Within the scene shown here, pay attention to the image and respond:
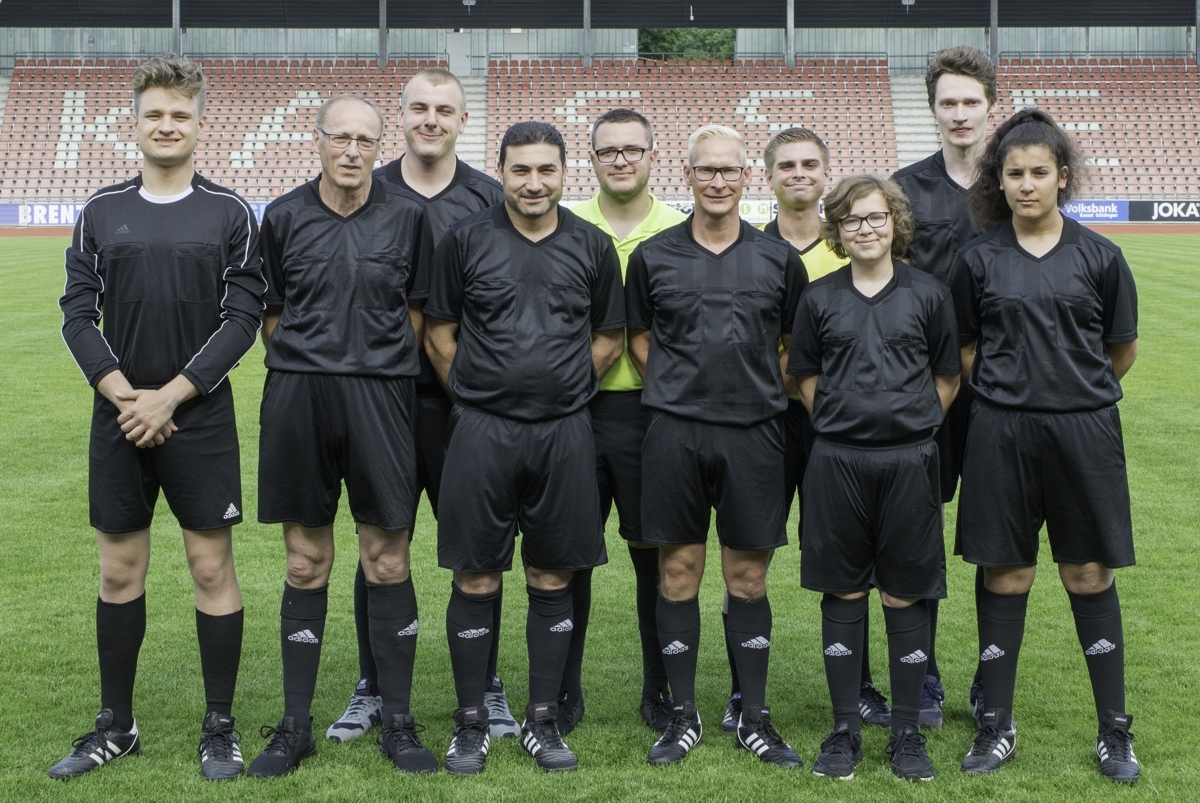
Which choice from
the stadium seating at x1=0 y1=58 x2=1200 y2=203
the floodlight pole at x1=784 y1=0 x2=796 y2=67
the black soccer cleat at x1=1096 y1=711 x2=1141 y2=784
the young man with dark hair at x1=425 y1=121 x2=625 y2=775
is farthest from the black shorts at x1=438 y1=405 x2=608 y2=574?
the floodlight pole at x1=784 y1=0 x2=796 y2=67

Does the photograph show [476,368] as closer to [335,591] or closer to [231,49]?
[335,591]

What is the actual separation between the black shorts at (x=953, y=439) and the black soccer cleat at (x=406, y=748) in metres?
2.09

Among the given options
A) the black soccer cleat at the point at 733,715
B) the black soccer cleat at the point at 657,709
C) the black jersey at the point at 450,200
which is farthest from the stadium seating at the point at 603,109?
the black soccer cleat at the point at 733,715

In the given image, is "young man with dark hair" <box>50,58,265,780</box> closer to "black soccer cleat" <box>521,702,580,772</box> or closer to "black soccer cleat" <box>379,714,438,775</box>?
"black soccer cleat" <box>379,714,438,775</box>

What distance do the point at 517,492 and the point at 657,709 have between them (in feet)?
3.52

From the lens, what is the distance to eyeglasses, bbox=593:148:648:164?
14.1 ft

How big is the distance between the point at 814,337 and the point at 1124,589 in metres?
2.89

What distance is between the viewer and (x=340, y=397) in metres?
3.98

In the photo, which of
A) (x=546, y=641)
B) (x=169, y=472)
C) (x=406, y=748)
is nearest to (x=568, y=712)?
(x=546, y=641)

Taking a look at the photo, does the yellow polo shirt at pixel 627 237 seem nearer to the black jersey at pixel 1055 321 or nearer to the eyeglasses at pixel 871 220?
the eyeglasses at pixel 871 220

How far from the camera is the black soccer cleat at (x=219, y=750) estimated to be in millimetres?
3877

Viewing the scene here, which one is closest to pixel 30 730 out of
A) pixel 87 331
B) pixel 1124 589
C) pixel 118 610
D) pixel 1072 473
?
pixel 118 610

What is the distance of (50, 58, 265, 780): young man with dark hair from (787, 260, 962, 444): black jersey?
6.37 ft
